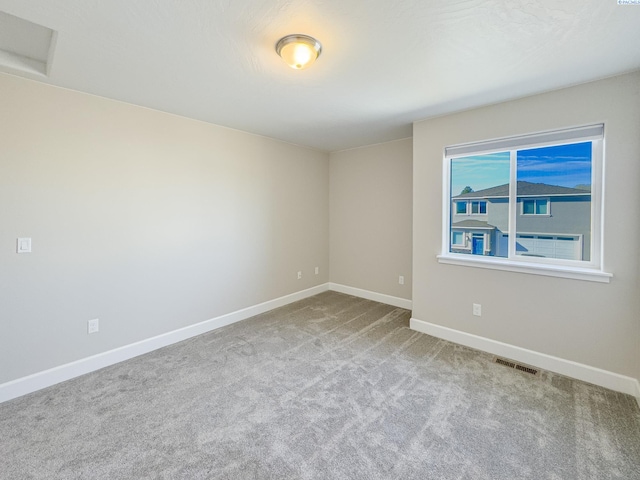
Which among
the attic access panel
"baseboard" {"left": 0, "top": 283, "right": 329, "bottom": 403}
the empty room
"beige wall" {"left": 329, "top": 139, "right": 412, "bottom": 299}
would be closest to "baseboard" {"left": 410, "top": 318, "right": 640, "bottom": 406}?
the empty room

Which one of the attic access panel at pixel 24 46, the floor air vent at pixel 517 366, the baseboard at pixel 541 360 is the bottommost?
the floor air vent at pixel 517 366

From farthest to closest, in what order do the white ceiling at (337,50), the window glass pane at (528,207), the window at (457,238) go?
the window at (457,238)
the window glass pane at (528,207)
the white ceiling at (337,50)

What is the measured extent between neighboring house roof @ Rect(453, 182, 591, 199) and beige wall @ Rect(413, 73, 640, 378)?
0.90 ft

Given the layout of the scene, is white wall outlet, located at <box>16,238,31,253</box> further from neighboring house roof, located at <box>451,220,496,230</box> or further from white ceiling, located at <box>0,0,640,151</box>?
neighboring house roof, located at <box>451,220,496,230</box>

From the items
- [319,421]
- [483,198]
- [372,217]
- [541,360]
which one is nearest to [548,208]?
[483,198]

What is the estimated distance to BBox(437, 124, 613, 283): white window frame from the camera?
91.0 inches

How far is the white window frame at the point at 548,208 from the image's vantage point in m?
2.31

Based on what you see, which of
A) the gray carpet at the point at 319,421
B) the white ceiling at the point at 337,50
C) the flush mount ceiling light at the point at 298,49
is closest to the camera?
the white ceiling at the point at 337,50

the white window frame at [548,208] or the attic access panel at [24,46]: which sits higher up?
the attic access panel at [24,46]

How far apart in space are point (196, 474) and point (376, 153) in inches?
163

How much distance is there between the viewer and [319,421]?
6.29ft

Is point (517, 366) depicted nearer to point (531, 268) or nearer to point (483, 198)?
point (531, 268)

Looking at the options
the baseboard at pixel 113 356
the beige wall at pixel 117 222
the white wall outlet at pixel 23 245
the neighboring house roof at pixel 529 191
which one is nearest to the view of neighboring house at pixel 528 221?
the neighboring house roof at pixel 529 191

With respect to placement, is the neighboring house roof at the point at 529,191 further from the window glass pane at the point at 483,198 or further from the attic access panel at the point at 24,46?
the attic access panel at the point at 24,46
